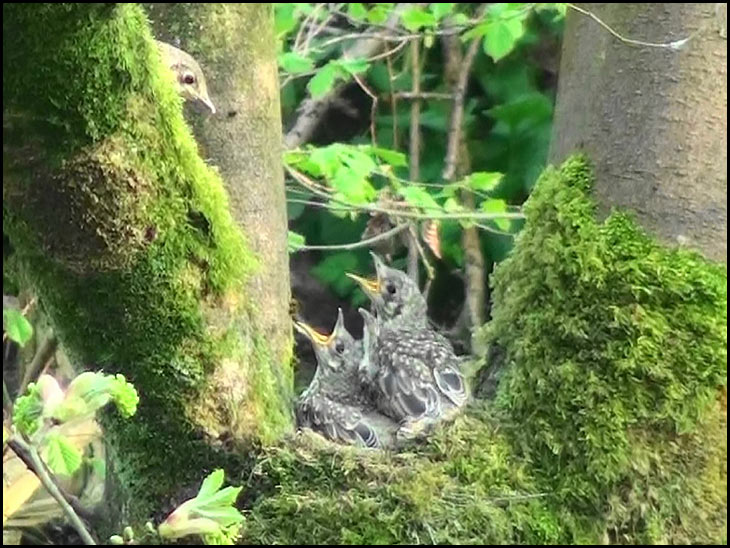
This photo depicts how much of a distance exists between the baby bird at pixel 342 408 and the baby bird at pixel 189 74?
504mm

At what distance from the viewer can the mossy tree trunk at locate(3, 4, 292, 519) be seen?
1.08m

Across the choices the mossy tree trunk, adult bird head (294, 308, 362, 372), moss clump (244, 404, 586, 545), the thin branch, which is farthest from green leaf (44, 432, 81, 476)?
the thin branch

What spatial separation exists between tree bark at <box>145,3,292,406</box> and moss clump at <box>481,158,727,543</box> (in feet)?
1.52

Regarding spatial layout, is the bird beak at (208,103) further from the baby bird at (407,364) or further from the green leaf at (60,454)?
the green leaf at (60,454)

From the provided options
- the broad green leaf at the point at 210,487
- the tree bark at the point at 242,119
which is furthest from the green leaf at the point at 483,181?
the broad green leaf at the point at 210,487

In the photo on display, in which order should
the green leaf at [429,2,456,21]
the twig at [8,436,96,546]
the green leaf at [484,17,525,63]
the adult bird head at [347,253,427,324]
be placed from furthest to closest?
the green leaf at [429,2,456,21] < the green leaf at [484,17,525,63] < the adult bird head at [347,253,427,324] < the twig at [8,436,96,546]

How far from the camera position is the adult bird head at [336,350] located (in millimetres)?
2162

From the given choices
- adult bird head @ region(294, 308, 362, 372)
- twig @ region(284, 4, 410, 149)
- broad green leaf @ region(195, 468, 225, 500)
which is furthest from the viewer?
twig @ region(284, 4, 410, 149)

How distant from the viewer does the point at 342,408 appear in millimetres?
1797

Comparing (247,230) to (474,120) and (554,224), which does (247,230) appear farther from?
(474,120)

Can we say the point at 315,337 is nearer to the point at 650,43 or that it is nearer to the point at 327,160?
the point at 327,160

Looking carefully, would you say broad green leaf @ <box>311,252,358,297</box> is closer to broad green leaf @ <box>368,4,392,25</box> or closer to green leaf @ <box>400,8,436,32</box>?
broad green leaf @ <box>368,4,392,25</box>

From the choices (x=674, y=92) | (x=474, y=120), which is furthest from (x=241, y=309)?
(x=474, y=120)

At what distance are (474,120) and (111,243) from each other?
2.76 metres
